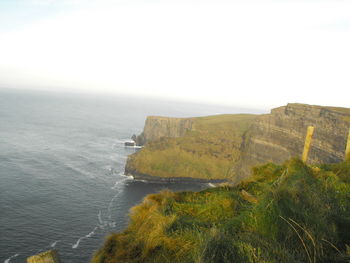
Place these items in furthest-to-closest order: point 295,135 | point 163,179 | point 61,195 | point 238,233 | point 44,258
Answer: point 163,179, point 295,135, point 61,195, point 238,233, point 44,258

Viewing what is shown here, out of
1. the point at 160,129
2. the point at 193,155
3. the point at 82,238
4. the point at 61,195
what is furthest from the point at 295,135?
the point at 160,129

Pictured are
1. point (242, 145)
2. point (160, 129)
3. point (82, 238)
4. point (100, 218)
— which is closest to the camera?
point (82, 238)

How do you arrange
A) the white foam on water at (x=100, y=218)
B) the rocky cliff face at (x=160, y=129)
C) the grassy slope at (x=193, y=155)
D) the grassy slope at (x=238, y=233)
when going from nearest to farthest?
1. the grassy slope at (x=238, y=233)
2. the white foam on water at (x=100, y=218)
3. the grassy slope at (x=193, y=155)
4. the rocky cliff face at (x=160, y=129)

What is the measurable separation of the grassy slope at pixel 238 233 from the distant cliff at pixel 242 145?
174ft

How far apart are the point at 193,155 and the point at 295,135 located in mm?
36985

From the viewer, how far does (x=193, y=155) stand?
315 feet

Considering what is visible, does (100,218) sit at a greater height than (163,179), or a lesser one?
greater

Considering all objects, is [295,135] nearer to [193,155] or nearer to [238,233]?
[193,155]

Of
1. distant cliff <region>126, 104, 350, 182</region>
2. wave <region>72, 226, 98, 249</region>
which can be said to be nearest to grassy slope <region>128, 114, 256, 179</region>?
distant cliff <region>126, 104, 350, 182</region>

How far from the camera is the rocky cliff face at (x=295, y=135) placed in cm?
5509

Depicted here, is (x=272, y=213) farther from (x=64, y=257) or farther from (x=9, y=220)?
(x=9, y=220)

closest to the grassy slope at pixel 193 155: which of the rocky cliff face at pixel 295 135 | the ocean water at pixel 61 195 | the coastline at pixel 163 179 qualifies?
the coastline at pixel 163 179

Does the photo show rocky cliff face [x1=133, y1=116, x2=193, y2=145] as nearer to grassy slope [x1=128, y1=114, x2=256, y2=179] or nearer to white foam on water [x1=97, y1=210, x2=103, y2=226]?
grassy slope [x1=128, y1=114, x2=256, y2=179]

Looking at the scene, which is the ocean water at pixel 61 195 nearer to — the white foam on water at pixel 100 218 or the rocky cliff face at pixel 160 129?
the white foam on water at pixel 100 218
